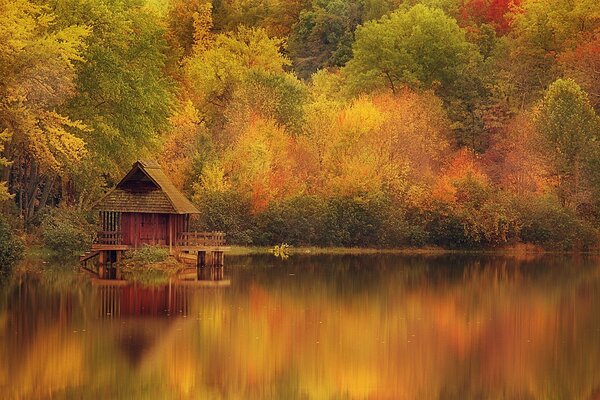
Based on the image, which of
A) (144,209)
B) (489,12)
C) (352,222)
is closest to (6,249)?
(144,209)

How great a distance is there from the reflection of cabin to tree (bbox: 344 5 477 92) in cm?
3569

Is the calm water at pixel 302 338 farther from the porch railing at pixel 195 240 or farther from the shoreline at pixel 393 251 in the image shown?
the shoreline at pixel 393 251

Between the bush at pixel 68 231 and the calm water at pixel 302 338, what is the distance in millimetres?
7001

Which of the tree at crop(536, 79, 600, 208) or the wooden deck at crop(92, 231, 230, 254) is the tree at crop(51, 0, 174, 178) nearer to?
the wooden deck at crop(92, 231, 230, 254)

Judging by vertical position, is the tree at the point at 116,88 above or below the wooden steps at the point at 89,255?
above

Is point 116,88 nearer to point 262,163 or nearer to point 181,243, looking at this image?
point 262,163

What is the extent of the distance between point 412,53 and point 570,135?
54.3 feet

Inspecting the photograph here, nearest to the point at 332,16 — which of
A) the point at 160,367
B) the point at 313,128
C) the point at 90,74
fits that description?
the point at 313,128

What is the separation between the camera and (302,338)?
32.7 m

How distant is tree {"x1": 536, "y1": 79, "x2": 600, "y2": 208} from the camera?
73938 mm

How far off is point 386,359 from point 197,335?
4.99 meters

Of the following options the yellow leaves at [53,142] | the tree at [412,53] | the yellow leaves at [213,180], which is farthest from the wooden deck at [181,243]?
the tree at [412,53]

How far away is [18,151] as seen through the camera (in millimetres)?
57781

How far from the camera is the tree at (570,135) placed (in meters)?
73.9
